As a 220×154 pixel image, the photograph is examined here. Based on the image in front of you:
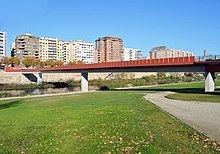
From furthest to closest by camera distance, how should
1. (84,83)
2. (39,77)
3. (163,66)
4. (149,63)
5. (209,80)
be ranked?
(39,77) → (84,83) → (149,63) → (163,66) → (209,80)

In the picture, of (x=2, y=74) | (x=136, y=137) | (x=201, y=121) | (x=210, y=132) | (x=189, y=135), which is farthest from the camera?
(x=2, y=74)

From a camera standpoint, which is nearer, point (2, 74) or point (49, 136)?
point (49, 136)

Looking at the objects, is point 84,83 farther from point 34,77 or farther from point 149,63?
point 34,77

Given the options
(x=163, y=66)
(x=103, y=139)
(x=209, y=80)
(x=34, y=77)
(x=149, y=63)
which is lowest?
A: (x=103, y=139)

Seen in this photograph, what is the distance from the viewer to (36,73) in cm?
12812

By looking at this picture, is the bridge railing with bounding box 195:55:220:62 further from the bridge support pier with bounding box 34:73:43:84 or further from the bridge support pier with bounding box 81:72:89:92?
the bridge support pier with bounding box 34:73:43:84

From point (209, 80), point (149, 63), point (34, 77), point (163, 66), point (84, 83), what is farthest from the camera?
point (34, 77)

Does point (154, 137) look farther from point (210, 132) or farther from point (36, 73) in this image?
point (36, 73)

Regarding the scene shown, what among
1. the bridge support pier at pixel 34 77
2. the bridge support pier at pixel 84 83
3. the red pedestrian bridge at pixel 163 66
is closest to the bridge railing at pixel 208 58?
the red pedestrian bridge at pixel 163 66

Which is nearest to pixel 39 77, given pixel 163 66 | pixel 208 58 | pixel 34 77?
pixel 34 77

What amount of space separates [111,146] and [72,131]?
3699mm

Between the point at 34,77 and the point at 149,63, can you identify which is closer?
the point at 149,63

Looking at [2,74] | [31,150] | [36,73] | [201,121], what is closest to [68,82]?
[36,73]

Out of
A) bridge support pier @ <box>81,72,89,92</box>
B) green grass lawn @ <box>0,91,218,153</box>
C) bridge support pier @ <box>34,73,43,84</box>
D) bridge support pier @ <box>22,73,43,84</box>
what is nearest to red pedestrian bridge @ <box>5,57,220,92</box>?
bridge support pier @ <box>81,72,89,92</box>
